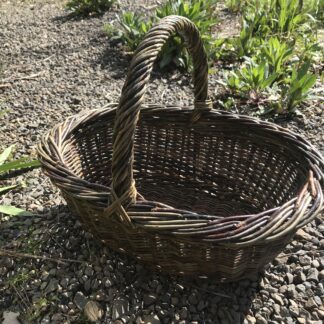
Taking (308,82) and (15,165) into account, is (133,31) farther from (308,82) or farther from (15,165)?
(15,165)

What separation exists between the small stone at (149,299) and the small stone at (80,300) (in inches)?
7.2

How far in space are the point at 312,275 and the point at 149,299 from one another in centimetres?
56

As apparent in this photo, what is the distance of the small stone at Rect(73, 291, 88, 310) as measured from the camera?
1.28 meters

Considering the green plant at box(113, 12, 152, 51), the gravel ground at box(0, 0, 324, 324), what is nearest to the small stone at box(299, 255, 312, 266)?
the gravel ground at box(0, 0, 324, 324)

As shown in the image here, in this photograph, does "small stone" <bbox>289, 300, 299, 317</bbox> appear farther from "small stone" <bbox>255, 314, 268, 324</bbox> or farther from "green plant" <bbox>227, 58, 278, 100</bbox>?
"green plant" <bbox>227, 58, 278, 100</bbox>

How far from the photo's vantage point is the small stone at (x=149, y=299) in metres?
1.28

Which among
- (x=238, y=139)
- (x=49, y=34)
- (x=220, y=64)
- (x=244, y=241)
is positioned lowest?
(x=49, y=34)

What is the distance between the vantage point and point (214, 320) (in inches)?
49.2

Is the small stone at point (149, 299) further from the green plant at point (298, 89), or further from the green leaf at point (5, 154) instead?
the green plant at point (298, 89)

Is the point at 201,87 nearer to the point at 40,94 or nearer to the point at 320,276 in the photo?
the point at 320,276

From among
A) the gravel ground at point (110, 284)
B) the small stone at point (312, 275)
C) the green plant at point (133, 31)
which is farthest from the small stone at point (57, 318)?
the green plant at point (133, 31)

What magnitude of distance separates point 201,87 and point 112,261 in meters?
0.69

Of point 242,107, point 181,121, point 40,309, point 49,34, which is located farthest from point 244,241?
point 49,34

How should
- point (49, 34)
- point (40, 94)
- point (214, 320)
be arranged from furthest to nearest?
point (49, 34)
point (40, 94)
point (214, 320)
